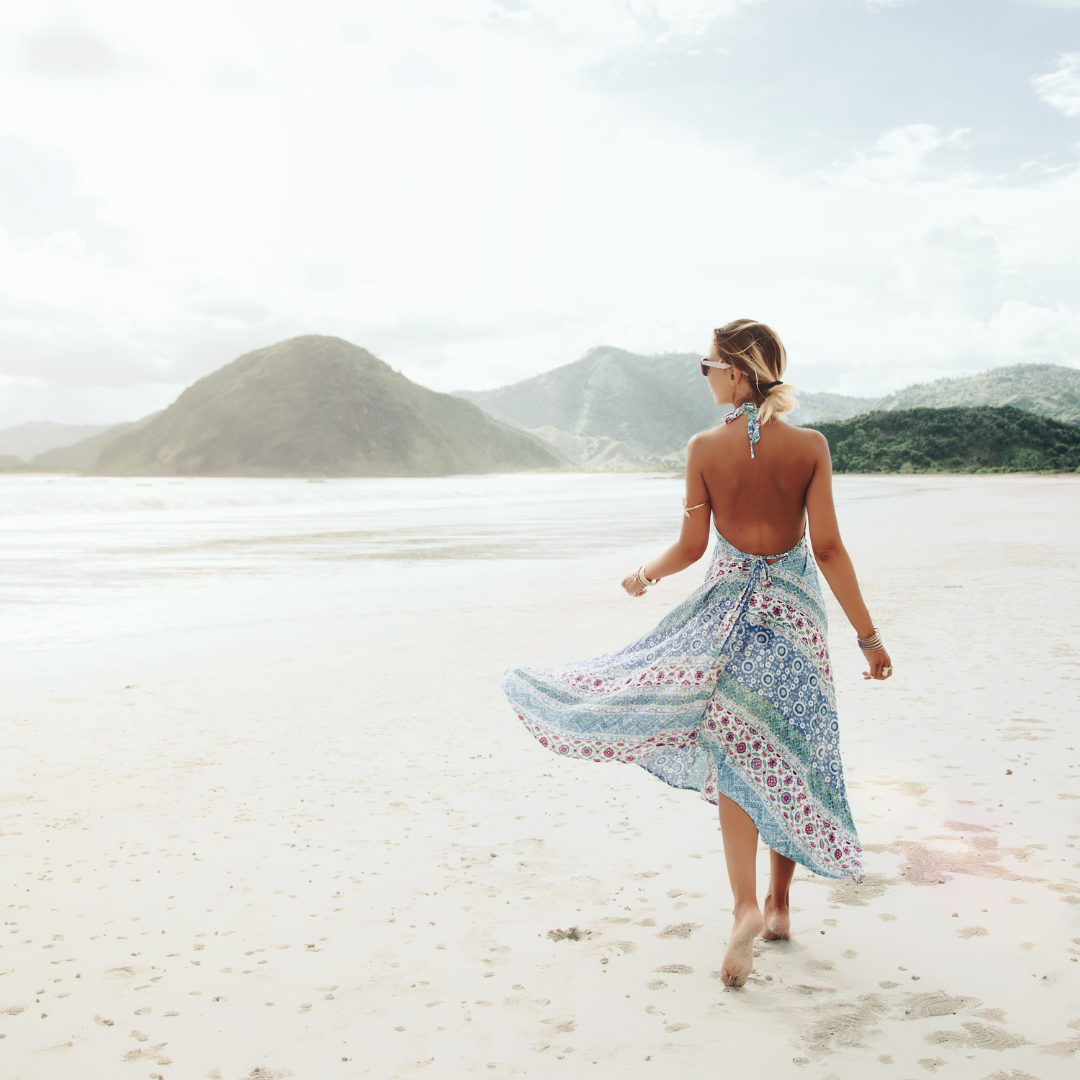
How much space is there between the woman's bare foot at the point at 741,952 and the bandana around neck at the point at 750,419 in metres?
1.33

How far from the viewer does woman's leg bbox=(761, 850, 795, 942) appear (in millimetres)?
2996

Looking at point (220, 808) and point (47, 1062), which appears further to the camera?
point (220, 808)

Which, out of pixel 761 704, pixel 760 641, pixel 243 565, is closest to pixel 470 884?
pixel 761 704

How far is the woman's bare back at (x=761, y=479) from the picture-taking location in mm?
2807

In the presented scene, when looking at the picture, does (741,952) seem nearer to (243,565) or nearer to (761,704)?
(761,704)

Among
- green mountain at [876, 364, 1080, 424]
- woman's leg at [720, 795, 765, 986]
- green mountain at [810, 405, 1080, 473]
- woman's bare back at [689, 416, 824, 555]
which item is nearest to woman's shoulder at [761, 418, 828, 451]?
woman's bare back at [689, 416, 824, 555]

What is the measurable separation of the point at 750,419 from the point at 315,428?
170531 millimetres

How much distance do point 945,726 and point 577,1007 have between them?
3528 millimetres

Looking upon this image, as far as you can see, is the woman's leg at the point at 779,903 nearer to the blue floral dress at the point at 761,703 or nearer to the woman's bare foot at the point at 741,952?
the blue floral dress at the point at 761,703

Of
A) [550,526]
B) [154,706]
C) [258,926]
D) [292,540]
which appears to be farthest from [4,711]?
[550,526]

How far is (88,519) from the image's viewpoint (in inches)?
1159

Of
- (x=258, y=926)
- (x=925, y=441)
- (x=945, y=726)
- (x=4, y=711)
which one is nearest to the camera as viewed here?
(x=258, y=926)

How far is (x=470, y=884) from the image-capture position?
3.40m

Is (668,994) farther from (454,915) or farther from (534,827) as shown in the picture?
(534,827)
